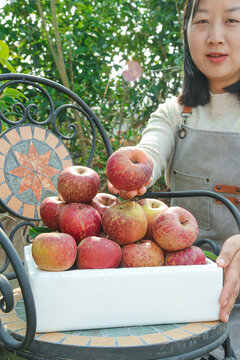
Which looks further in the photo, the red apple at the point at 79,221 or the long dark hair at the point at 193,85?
the long dark hair at the point at 193,85

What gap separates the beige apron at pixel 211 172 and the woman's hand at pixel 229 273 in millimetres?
448

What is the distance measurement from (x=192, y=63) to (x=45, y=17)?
1.72m

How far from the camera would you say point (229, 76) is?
1438mm

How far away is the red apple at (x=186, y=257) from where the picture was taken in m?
0.82

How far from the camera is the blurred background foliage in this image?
8.79 feet

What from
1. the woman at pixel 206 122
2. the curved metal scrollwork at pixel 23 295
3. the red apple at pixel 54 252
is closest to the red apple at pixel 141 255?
the red apple at pixel 54 252

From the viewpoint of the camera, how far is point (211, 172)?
4.65ft

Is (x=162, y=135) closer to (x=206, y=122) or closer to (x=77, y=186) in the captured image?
(x=206, y=122)

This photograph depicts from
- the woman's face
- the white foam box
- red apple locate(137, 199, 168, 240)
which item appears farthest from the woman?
the white foam box

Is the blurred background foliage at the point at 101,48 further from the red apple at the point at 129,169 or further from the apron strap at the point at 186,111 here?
the red apple at the point at 129,169

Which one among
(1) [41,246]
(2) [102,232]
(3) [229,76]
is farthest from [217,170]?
(1) [41,246]

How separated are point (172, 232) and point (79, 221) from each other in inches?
7.9

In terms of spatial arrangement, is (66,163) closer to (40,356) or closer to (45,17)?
(40,356)

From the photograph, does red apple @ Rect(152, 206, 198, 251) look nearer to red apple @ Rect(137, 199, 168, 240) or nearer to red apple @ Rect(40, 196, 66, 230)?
red apple @ Rect(137, 199, 168, 240)
